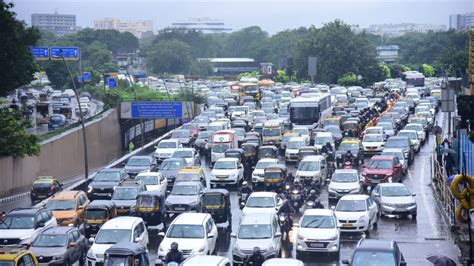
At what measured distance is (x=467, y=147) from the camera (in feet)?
131

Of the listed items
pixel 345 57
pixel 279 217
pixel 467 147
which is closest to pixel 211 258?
pixel 279 217

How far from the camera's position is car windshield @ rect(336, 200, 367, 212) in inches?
1266

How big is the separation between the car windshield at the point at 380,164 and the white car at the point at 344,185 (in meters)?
3.06

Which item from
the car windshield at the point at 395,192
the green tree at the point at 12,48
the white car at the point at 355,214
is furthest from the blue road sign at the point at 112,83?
the white car at the point at 355,214

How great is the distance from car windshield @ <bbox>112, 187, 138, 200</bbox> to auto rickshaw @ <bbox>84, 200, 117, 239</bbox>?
3229 mm

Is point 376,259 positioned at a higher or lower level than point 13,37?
lower

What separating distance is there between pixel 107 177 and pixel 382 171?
11.7 m

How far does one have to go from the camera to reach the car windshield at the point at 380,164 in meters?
41.8

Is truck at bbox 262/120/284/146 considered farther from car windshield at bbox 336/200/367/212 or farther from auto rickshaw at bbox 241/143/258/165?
car windshield at bbox 336/200/367/212

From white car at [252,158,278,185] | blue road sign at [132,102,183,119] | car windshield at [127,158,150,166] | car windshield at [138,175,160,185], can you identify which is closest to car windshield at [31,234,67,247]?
car windshield at [138,175,160,185]

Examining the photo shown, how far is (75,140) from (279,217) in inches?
1471

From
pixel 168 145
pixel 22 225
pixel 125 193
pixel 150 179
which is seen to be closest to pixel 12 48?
pixel 168 145

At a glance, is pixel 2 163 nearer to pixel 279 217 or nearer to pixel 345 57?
pixel 279 217

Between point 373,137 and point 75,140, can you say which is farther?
point 75,140
